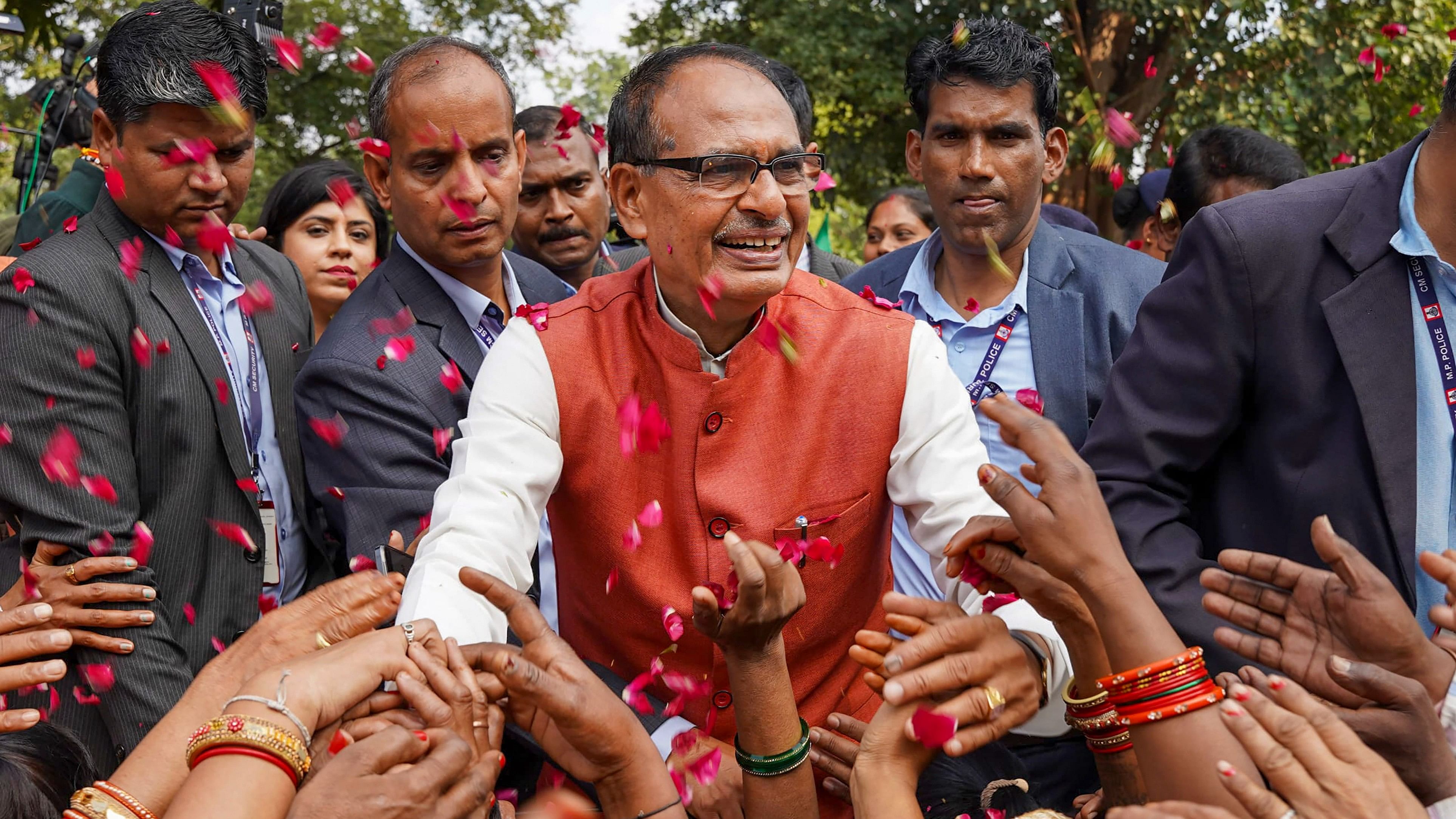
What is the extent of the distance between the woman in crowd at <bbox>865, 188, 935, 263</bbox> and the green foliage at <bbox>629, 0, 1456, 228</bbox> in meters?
4.75

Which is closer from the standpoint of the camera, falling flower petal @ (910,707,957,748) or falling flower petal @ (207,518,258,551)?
falling flower petal @ (910,707,957,748)

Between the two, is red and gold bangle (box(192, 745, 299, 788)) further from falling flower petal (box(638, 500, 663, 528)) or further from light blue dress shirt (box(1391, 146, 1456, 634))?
light blue dress shirt (box(1391, 146, 1456, 634))

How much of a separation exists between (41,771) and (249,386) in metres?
1.63

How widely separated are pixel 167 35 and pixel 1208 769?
3.33 m

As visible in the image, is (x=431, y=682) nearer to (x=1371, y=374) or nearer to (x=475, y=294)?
(x=475, y=294)

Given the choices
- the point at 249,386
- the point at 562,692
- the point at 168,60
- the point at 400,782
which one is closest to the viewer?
the point at 400,782

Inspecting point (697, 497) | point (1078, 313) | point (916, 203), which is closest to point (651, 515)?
point (697, 497)

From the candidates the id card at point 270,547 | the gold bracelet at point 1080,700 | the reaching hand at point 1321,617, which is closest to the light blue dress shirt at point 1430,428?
the reaching hand at point 1321,617

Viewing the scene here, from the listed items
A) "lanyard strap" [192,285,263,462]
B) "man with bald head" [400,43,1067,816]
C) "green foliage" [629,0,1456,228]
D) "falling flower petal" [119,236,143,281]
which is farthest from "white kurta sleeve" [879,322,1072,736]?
"green foliage" [629,0,1456,228]

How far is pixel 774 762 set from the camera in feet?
8.63

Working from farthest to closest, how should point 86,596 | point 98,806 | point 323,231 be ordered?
1. point 323,231
2. point 86,596
3. point 98,806

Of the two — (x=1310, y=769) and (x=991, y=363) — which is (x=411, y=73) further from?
(x=1310, y=769)

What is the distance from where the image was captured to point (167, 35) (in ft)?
12.4

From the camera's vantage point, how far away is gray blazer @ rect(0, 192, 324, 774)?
3.37 meters
